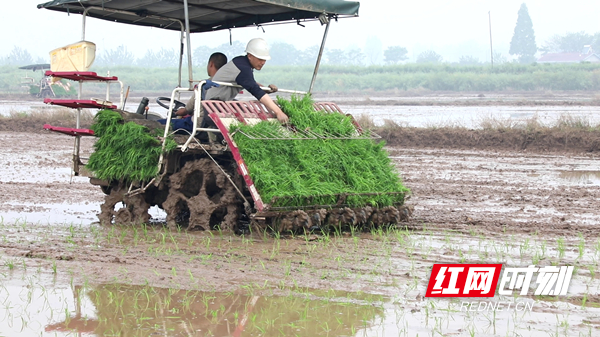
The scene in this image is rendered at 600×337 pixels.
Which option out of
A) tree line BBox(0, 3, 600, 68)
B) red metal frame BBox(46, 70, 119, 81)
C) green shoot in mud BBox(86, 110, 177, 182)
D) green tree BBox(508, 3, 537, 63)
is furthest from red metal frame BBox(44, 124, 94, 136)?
green tree BBox(508, 3, 537, 63)

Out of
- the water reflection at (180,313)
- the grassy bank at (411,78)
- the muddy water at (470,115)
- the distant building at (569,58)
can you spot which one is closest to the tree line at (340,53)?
the distant building at (569,58)

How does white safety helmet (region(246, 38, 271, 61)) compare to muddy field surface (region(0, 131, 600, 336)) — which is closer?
muddy field surface (region(0, 131, 600, 336))

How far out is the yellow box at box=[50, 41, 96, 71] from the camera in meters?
9.17

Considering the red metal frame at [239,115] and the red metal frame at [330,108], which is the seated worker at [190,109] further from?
the red metal frame at [330,108]

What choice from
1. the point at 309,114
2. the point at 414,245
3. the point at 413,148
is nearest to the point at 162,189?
the point at 309,114

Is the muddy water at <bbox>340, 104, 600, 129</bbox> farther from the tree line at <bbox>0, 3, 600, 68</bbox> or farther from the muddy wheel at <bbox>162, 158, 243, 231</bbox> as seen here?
the tree line at <bbox>0, 3, 600, 68</bbox>

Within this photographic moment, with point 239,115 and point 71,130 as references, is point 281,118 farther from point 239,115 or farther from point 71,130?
point 71,130

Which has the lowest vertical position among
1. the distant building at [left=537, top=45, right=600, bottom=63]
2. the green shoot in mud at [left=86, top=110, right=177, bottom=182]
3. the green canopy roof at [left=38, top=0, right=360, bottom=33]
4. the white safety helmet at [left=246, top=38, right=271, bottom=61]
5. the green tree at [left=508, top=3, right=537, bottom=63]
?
the green shoot in mud at [left=86, top=110, right=177, bottom=182]

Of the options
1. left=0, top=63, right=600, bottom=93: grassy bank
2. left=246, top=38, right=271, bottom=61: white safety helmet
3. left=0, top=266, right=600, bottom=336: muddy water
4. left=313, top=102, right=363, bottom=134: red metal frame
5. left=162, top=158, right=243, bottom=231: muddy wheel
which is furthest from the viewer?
left=0, top=63, right=600, bottom=93: grassy bank

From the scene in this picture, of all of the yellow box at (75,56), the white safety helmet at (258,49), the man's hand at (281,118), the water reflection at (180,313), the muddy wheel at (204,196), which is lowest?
the water reflection at (180,313)

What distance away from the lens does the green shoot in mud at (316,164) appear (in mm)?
8617

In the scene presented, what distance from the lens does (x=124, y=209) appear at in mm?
9812

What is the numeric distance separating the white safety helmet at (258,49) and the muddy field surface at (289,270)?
2.10m

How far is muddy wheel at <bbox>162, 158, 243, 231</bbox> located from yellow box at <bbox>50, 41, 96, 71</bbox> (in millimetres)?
1623
